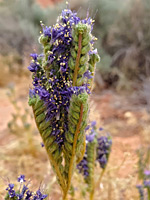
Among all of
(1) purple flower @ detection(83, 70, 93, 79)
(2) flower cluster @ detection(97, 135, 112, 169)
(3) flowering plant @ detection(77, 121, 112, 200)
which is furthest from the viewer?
(2) flower cluster @ detection(97, 135, 112, 169)

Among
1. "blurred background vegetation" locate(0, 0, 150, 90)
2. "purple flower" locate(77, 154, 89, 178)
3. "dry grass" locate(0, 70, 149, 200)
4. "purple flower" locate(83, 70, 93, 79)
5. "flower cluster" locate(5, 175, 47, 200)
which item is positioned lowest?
"flower cluster" locate(5, 175, 47, 200)

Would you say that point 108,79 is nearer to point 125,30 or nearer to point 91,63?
point 125,30

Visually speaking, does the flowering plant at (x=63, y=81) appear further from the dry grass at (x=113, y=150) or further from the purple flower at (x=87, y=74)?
the dry grass at (x=113, y=150)

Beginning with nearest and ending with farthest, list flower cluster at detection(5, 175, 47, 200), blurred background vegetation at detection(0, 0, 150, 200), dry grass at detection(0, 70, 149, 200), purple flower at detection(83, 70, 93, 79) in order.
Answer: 1. flower cluster at detection(5, 175, 47, 200)
2. purple flower at detection(83, 70, 93, 79)
3. dry grass at detection(0, 70, 149, 200)
4. blurred background vegetation at detection(0, 0, 150, 200)

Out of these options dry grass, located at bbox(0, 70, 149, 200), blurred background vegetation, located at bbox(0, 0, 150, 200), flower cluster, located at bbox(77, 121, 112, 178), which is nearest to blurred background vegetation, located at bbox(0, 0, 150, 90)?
blurred background vegetation, located at bbox(0, 0, 150, 200)

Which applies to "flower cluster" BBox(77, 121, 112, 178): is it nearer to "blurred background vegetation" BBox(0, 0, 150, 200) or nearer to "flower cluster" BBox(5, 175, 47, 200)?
"flower cluster" BBox(5, 175, 47, 200)

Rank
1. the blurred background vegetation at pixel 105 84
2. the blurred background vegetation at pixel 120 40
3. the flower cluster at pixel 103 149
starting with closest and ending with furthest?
the flower cluster at pixel 103 149, the blurred background vegetation at pixel 105 84, the blurred background vegetation at pixel 120 40

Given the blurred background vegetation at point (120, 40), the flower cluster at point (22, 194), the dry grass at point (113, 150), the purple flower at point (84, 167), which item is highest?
the blurred background vegetation at point (120, 40)

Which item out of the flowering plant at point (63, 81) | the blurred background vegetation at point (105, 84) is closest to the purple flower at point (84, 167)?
the flowering plant at point (63, 81)

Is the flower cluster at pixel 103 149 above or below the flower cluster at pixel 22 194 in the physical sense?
above
